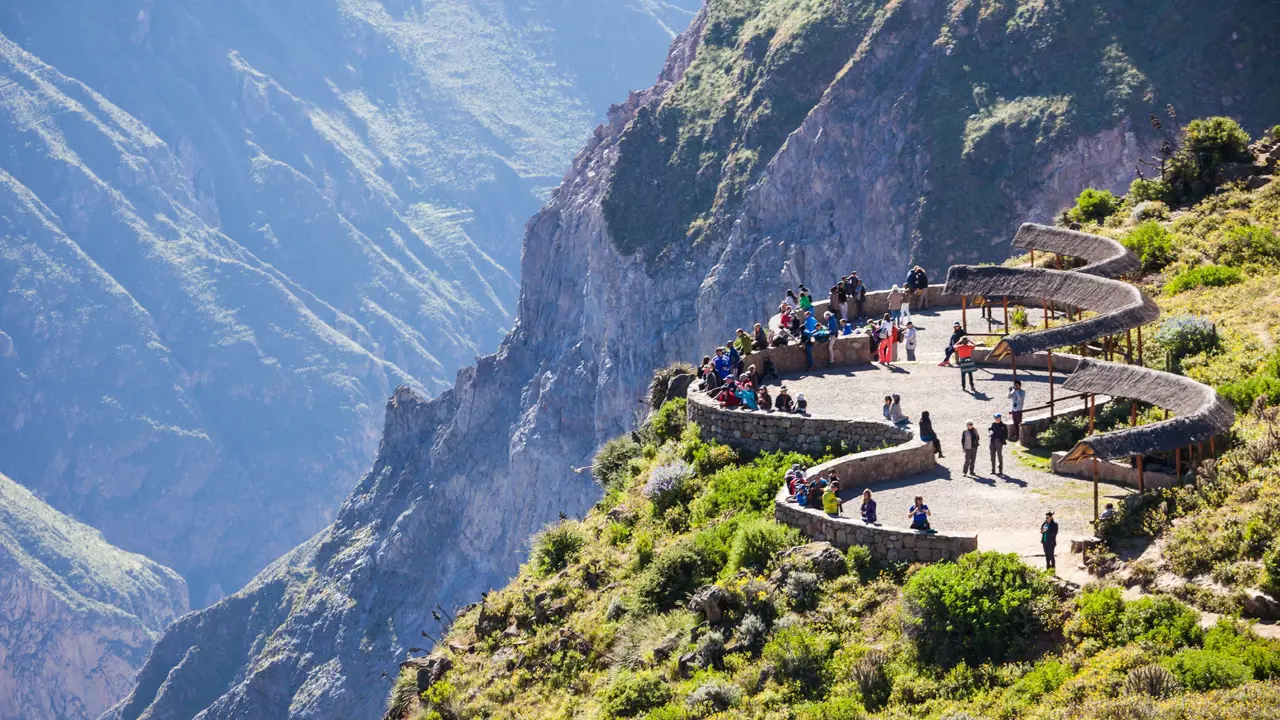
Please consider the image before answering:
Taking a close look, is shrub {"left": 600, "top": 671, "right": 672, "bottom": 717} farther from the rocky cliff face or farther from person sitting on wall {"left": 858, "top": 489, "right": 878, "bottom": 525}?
the rocky cliff face

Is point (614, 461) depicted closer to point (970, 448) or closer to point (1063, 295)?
point (1063, 295)

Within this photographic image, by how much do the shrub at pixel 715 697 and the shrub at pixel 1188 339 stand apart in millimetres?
13993

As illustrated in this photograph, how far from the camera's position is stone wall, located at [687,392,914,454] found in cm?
3681

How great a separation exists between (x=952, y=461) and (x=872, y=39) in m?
115

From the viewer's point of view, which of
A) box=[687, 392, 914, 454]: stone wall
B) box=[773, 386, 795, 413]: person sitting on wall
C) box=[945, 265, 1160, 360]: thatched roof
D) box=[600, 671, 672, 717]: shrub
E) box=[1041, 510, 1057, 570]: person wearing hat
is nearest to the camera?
box=[1041, 510, 1057, 570]: person wearing hat

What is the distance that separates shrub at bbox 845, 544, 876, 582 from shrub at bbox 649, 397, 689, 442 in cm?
1383

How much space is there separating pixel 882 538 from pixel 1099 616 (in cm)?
534

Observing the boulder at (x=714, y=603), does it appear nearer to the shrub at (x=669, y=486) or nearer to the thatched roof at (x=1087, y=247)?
the shrub at (x=669, y=486)

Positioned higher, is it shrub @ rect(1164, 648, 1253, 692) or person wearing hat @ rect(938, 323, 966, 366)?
person wearing hat @ rect(938, 323, 966, 366)

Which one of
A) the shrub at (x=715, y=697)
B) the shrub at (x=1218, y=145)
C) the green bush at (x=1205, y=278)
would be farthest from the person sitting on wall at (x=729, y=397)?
the shrub at (x=1218, y=145)

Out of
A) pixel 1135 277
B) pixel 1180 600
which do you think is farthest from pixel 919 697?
pixel 1135 277

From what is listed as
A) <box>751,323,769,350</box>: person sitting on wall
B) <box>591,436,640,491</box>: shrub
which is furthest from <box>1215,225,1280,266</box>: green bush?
<box>591,436,640,491</box>: shrub

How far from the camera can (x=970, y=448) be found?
34.3m

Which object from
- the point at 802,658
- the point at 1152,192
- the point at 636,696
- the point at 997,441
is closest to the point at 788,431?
the point at 997,441
